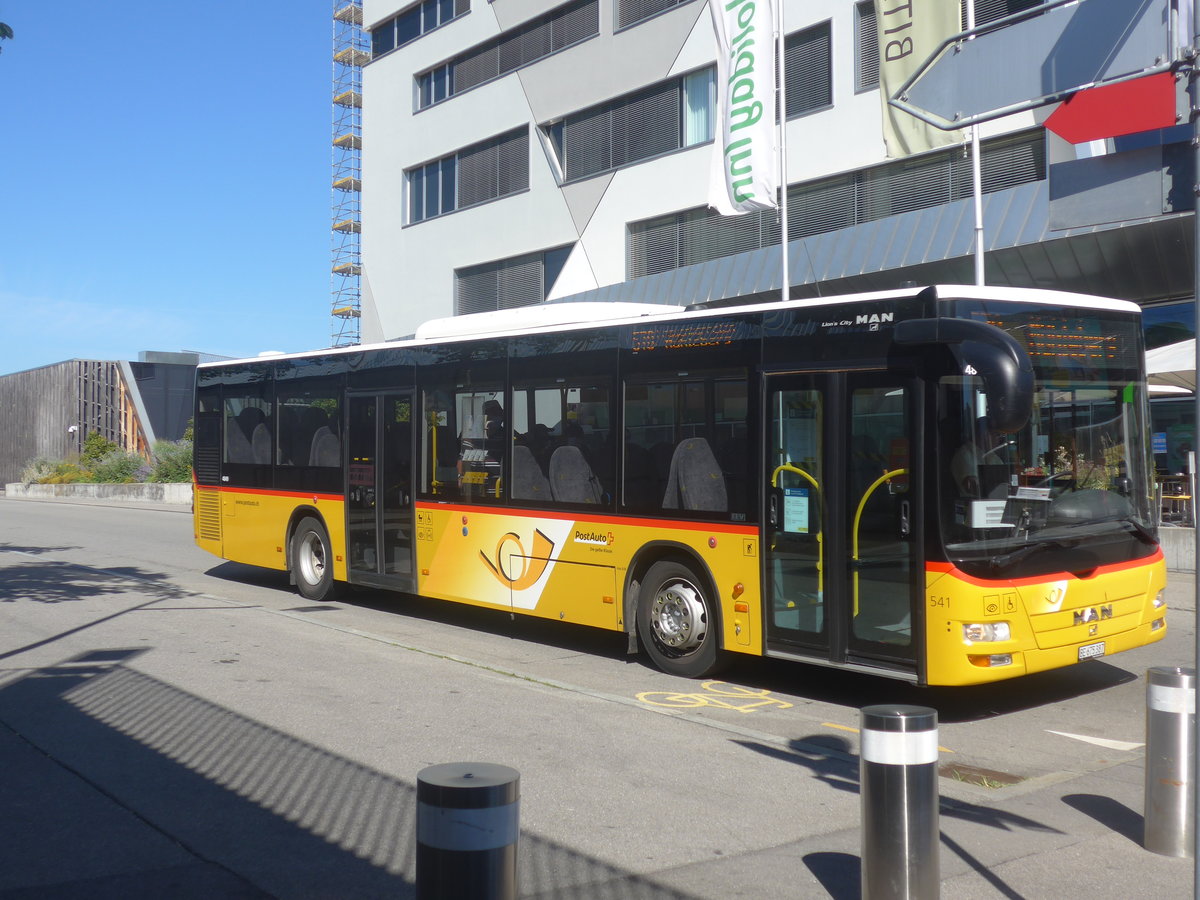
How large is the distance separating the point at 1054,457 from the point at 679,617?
128 inches

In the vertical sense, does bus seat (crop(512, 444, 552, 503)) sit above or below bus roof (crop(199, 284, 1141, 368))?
below

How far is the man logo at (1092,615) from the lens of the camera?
796 cm

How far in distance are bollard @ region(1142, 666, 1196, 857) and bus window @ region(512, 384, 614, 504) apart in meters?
5.48

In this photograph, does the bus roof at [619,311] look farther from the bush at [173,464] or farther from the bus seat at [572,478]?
the bush at [173,464]

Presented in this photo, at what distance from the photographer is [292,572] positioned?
14703mm

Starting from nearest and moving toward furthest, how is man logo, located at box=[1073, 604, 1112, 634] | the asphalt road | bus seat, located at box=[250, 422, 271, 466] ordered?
the asphalt road < man logo, located at box=[1073, 604, 1112, 634] < bus seat, located at box=[250, 422, 271, 466]

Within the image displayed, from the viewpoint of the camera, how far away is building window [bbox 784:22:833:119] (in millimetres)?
23234

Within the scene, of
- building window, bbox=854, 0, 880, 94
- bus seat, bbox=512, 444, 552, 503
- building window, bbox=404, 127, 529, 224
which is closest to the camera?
bus seat, bbox=512, 444, 552, 503

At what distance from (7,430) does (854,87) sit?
69.5m

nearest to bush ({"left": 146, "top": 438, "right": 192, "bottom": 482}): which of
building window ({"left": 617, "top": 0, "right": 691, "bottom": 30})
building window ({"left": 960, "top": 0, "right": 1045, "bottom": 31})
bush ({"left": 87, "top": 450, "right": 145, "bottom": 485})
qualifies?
bush ({"left": 87, "top": 450, "right": 145, "bottom": 485})

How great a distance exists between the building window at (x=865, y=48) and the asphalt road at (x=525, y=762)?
44.7 feet

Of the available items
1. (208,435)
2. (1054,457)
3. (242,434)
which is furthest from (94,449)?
(1054,457)

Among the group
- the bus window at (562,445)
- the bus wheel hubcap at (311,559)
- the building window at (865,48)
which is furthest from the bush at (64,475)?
the bus window at (562,445)

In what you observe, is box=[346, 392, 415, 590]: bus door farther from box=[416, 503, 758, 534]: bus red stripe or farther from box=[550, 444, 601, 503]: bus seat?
box=[550, 444, 601, 503]: bus seat
